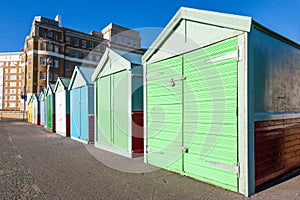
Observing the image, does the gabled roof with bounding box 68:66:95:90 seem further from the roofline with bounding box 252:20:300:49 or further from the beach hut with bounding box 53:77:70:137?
the roofline with bounding box 252:20:300:49

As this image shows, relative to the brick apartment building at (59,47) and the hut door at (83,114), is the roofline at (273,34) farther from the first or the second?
the brick apartment building at (59,47)

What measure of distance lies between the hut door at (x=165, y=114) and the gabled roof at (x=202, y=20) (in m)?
0.54

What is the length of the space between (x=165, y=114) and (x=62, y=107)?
30.5 ft

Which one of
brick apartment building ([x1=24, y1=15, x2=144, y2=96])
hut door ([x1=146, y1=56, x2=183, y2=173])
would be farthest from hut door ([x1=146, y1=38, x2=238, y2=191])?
brick apartment building ([x1=24, y1=15, x2=144, y2=96])

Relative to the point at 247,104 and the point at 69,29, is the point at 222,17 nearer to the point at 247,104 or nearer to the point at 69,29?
the point at 247,104

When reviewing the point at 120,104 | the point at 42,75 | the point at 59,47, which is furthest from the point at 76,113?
the point at 59,47

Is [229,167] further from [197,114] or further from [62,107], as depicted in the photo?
[62,107]

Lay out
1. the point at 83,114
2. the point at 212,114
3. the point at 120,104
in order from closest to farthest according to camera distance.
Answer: the point at 212,114 → the point at 120,104 → the point at 83,114

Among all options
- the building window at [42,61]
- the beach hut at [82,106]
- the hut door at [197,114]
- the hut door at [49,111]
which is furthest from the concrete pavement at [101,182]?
the building window at [42,61]

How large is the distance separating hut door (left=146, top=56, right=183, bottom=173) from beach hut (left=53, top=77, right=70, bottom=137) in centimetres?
774

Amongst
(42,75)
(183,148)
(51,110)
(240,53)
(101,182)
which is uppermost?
(42,75)

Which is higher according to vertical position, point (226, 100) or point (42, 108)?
point (226, 100)

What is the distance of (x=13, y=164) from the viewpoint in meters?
6.14

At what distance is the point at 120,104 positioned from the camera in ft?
24.4
